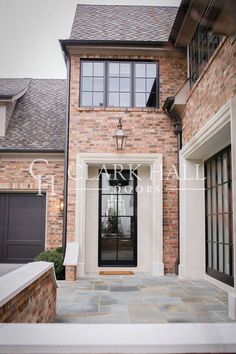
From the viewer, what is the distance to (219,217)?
6.32 m

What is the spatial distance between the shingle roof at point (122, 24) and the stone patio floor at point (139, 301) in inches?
191

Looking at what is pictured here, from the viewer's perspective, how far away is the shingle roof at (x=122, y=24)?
774cm

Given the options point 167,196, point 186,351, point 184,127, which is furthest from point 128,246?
point 186,351

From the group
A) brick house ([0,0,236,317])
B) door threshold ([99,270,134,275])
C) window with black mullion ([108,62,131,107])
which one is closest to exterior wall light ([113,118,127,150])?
brick house ([0,0,236,317])

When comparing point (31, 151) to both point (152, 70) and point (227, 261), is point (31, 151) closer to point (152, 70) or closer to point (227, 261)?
point (152, 70)

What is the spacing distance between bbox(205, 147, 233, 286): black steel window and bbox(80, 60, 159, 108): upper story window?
2.09 m

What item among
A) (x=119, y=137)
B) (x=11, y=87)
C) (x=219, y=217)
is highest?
(x=11, y=87)

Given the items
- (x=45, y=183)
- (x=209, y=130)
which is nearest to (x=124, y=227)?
(x=45, y=183)

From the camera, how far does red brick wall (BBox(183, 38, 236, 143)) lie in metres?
4.52

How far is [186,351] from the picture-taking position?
170cm

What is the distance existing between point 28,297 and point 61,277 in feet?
13.6

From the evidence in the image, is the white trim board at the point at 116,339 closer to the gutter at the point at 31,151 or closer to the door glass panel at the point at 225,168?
the door glass panel at the point at 225,168

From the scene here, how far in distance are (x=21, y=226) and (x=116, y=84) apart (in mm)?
3980

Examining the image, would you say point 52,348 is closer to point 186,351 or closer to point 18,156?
point 186,351
